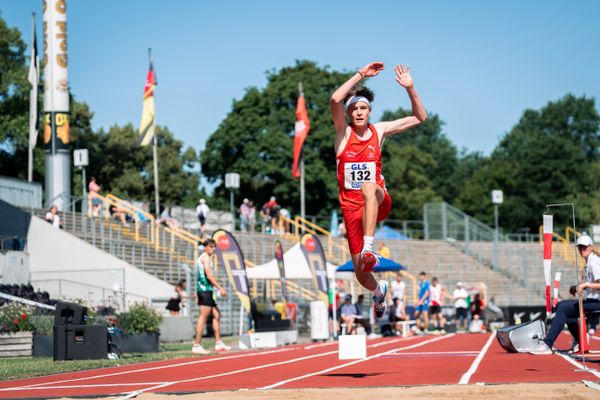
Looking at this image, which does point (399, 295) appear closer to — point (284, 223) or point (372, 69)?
point (284, 223)

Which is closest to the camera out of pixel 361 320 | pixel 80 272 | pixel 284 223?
pixel 80 272

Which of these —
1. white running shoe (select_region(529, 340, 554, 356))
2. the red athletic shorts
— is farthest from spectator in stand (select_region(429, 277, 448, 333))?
Answer: the red athletic shorts

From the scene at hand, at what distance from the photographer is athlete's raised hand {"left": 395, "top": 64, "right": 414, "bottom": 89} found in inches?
440

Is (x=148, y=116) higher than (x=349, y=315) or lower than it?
higher

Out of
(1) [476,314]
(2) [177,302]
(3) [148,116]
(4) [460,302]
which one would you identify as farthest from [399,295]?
(3) [148,116]

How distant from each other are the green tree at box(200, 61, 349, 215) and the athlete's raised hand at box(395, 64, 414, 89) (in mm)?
59493

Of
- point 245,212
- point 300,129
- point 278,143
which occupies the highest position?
point 278,143

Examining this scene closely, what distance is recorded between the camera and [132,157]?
7700 centimetres

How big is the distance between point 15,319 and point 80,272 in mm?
10051

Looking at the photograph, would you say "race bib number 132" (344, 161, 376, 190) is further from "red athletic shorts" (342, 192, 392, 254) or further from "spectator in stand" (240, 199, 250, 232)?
"spectator in stand" (240, 199, 250, 232)

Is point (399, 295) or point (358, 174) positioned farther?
point (399, 295)

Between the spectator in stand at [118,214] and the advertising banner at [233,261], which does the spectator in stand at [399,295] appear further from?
the spectator in stand at [118,214]

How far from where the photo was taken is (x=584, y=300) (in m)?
15.0

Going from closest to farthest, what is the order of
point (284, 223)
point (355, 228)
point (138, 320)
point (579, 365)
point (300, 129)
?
point (355, 228), point (579, 365), point (138, 320), point (300, 129), point (284, 223)
